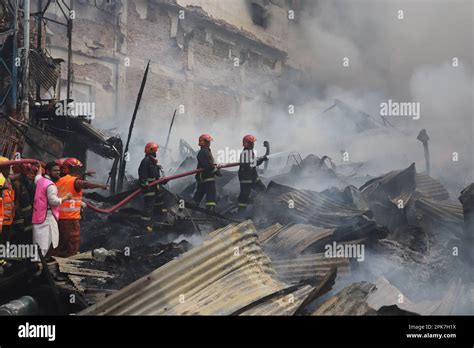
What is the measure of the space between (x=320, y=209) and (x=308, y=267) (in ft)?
8.46

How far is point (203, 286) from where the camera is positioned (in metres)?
4.90

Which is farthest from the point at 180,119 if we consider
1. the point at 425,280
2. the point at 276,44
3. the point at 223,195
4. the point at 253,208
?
the point at 425,280

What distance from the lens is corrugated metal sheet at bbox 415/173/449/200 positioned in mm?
9555

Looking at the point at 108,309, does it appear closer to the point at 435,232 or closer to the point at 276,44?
the point at 435,232

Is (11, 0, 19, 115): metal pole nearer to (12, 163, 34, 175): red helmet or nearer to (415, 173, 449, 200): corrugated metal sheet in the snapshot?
(12, 163, 34, 175): red helmet

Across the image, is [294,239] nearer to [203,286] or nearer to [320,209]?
[320,209]

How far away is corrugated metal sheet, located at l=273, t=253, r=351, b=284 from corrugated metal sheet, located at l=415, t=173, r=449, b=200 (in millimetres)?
4452

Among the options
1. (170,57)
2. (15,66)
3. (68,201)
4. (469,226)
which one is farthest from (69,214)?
(170,57)

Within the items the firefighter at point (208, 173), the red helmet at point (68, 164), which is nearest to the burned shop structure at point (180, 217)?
the firefighter at point (208, 173)

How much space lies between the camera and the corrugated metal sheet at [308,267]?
218 inches

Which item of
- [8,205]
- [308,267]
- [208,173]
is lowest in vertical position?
[308,267]

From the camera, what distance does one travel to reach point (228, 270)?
5.07 m

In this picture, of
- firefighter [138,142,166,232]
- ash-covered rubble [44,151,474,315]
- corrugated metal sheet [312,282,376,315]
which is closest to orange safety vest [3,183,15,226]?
ash-covered rubble [44,151,474,315]
